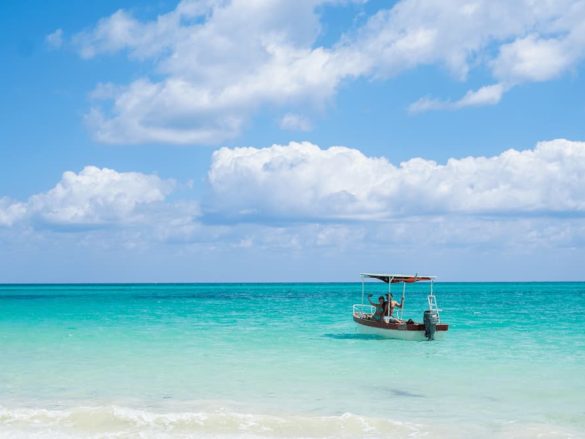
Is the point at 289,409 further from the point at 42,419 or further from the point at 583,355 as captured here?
the point at 583,355

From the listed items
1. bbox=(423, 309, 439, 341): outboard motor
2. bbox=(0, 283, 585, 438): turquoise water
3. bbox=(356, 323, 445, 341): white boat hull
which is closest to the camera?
bbox=(0, 283, 585, 438): turquoise water

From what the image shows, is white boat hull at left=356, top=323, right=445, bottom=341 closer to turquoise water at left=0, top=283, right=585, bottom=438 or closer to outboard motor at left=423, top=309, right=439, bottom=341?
outboard motor at left=423, top=309, right=439, bottom=341

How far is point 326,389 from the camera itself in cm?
1597

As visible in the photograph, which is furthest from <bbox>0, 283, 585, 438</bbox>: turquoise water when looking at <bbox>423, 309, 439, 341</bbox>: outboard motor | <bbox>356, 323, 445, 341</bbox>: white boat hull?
<bbox>423, 309, 439, 341</bbox>: outboard motor

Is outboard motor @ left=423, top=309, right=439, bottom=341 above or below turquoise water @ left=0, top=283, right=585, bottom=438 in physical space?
above

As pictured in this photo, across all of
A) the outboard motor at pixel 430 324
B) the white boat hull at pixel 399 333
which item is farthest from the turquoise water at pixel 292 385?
the outboard motor at pixel 430 324

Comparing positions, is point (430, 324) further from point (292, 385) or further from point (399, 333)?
point (292, 385)

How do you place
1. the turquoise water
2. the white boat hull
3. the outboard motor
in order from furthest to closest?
the white boat hull → the outboard motor → the turquoise water

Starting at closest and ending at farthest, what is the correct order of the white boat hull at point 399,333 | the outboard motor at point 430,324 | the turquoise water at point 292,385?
the turquoise water at point 292,385, the outboard motor at point 430,324, the white boat hull at point 399,333

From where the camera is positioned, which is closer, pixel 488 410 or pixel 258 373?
pixel 488 410

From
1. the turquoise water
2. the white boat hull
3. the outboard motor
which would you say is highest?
the outboard motor

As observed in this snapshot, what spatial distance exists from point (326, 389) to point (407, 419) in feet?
11.3

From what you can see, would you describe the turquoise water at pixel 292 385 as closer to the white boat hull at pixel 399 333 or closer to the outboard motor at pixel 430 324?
the white boat hull at pixel 399 333

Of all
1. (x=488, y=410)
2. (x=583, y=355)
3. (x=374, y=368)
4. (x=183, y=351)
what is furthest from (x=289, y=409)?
(x=583, y=355)
